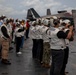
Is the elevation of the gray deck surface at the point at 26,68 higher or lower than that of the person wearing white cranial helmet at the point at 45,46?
lower

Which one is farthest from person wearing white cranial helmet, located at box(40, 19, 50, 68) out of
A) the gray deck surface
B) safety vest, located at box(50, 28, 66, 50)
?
safety vest, located at box(50, 28, 66, 50)

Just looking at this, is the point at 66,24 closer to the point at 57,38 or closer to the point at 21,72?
the point at 57,38

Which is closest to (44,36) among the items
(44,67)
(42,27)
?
(42,27)

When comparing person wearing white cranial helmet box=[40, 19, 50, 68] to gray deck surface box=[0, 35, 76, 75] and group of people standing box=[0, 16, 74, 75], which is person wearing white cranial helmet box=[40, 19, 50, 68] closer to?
group of people standing box=[0, 16, 74, 75]

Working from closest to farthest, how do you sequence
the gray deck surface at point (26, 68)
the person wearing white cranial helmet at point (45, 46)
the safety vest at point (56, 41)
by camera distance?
the safety vest at point (56, 41)
the gray deck surface at point (26, 68)
the person wearing white cranial helmet at point (45, 46)

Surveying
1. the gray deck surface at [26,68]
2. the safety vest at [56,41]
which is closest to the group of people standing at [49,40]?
the safety vest at [56,41]

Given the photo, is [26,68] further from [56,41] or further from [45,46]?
[56,41]

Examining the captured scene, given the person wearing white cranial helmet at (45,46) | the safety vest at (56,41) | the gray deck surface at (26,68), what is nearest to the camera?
the safety vest at (56,41)

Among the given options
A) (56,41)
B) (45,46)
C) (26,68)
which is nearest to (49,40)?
(56,41)

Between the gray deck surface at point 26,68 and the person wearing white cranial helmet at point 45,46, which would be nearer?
the gray deck surface at point 26,68

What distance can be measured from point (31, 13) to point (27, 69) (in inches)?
1423

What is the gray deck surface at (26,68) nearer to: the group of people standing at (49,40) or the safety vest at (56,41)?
the group of people standing at (49,40)

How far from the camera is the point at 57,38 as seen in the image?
8727 millimetres

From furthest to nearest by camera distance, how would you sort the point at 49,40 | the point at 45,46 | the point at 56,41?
the point at 45,46 < the point at 49,40 < the point at 56,41
